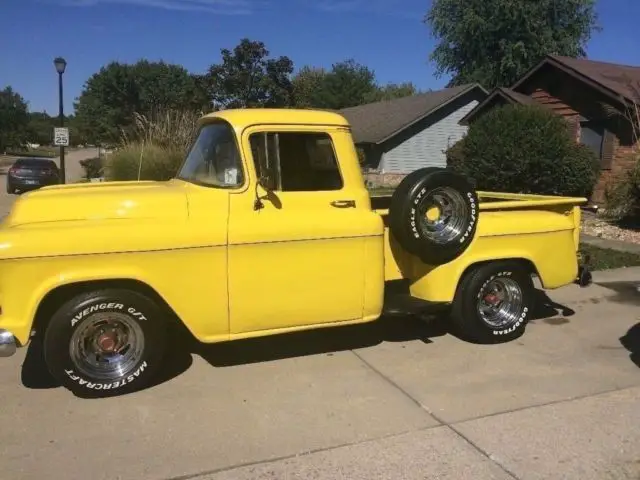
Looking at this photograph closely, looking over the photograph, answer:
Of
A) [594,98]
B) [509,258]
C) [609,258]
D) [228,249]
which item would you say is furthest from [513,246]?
[594,98]

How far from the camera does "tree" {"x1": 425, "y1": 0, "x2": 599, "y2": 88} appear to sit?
3519 centimetres

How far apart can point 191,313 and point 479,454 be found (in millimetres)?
2201

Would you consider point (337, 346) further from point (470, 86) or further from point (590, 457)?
point (470, 86)

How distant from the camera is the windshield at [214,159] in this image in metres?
4.67

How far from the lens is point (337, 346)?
5.53 meters

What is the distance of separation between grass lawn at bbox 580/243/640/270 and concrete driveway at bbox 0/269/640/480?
12.4 ft

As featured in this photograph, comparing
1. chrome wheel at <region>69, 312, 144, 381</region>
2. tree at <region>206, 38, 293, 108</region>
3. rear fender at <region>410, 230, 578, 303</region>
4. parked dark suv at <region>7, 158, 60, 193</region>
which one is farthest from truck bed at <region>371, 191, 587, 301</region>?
tree at <region>206, 38, 293, 108</region>

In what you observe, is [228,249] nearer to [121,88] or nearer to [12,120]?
[121,88]

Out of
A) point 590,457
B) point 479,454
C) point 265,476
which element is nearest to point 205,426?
point 265,476

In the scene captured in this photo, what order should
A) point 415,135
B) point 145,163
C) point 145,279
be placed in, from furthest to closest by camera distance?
point 415,135 < point 145,163 < point 145,279

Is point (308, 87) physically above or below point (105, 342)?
above

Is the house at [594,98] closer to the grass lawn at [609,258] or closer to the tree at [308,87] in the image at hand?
the grass lawn at [609,258]

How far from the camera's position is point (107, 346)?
14.5ft

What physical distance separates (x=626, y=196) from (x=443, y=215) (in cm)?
910
